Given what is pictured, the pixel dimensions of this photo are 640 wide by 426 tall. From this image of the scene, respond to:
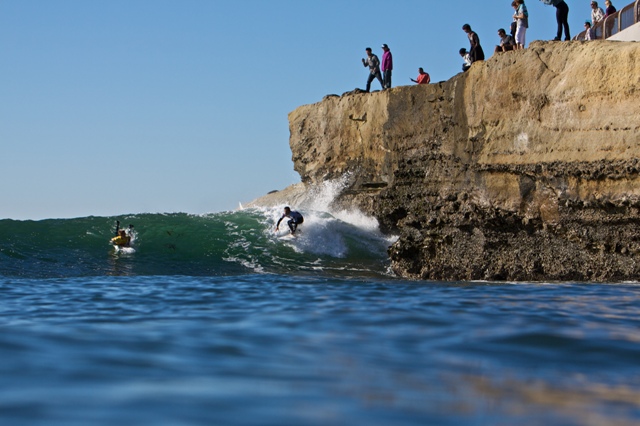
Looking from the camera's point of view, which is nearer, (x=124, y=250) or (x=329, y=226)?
(x=124, y=250)

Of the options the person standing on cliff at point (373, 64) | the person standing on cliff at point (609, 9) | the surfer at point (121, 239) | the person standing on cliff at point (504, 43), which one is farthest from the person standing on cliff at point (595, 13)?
the surfer at point (121, 239)

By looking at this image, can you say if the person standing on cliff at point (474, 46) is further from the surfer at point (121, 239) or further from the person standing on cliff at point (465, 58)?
the surfer at point (121, 239)

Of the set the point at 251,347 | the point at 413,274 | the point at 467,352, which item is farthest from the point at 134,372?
the point at 413,274

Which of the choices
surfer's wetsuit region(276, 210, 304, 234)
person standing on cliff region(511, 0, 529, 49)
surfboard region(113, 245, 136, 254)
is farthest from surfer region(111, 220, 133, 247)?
person standing on cliff region(511, 0, 529, 49)

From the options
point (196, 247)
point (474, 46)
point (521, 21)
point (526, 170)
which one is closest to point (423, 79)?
point (474, 46)

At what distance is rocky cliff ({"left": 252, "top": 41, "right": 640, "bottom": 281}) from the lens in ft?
40.2

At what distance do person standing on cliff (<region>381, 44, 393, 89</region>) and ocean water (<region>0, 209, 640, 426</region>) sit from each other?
10.4 meters

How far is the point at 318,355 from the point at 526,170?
9.65 meters

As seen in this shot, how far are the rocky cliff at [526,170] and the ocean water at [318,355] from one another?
10.4 ft

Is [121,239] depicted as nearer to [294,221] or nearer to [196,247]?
[196,247]

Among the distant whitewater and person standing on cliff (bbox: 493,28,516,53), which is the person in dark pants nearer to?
person standing on cliff (bbox: 493,28,516,53)

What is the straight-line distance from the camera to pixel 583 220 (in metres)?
12.6

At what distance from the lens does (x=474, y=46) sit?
15992 mm

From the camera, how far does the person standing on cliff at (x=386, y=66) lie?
18984 mm
